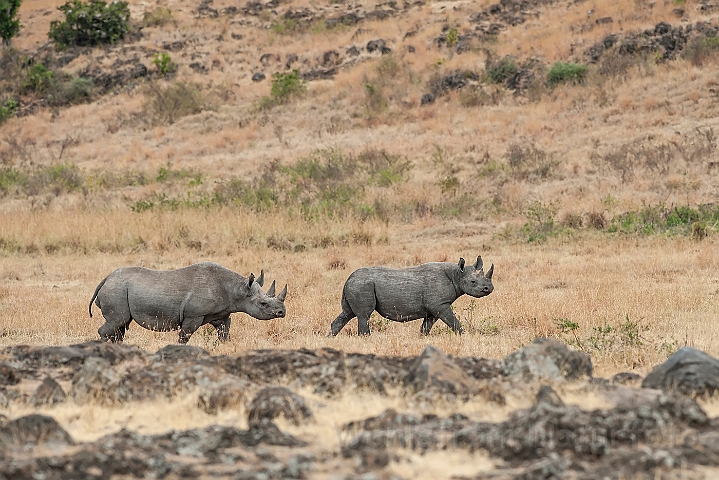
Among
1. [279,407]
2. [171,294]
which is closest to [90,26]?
[171,294]

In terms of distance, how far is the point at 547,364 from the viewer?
821cm

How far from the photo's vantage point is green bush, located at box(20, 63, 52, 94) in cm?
4812

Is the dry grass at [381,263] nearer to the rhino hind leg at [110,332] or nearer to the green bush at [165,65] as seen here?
the rhino hind leg at [110,332]

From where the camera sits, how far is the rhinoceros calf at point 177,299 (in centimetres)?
1125

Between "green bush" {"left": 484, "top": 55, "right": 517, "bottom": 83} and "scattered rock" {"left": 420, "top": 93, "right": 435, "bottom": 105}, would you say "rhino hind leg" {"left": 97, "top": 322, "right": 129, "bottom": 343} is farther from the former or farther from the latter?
"green bush" {"left": 484, "top": 55, "right": 517, "bottom": 83}

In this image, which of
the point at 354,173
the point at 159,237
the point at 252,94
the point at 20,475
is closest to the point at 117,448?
the point at 20,475

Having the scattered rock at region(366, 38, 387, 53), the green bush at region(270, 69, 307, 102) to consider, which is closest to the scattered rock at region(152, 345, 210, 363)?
the green bush at region(270, 69, 307, 102)

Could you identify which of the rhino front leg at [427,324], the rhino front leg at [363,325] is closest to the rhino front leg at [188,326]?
the rhino front leg at [363,325]

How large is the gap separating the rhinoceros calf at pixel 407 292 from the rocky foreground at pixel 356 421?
10.5ft

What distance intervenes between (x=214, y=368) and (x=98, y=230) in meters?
14.3

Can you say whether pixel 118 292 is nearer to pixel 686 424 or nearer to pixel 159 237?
pixel 686 424

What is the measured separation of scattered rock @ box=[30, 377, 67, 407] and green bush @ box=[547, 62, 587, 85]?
95.6ft

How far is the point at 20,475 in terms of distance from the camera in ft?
18.0

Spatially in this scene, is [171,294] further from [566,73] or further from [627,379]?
[566,73]
